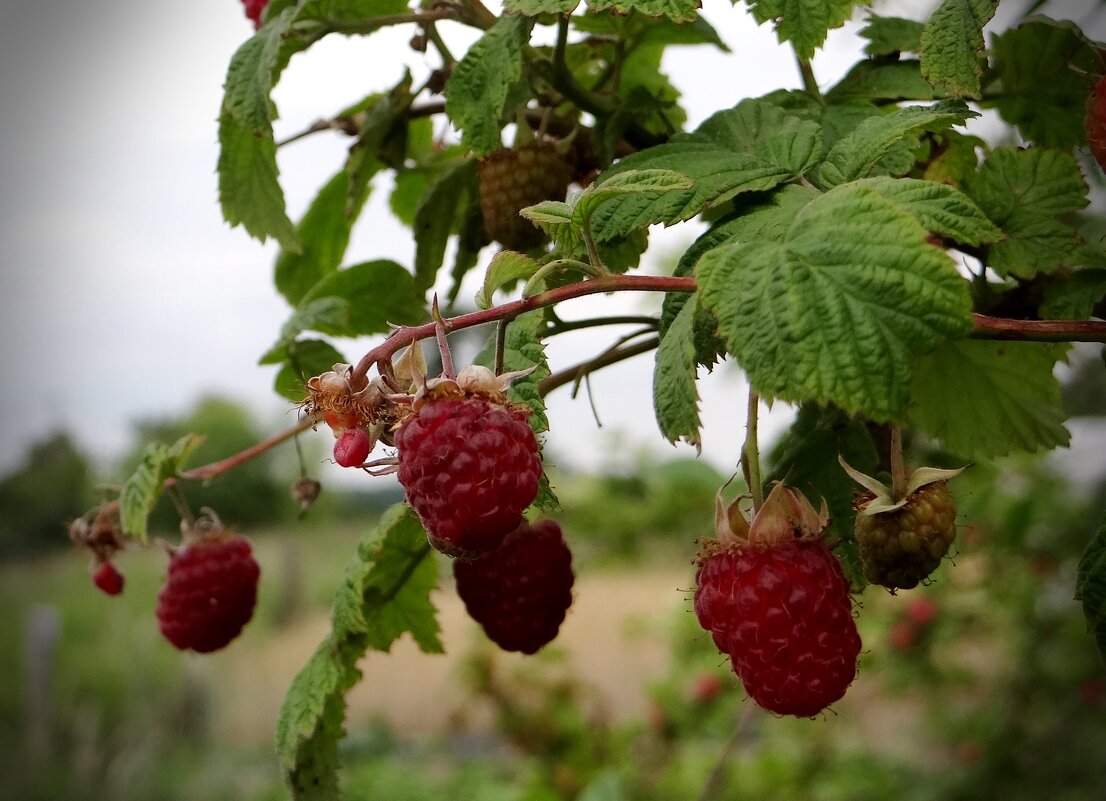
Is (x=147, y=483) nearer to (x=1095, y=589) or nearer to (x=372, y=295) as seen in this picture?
(x=372, y=295)

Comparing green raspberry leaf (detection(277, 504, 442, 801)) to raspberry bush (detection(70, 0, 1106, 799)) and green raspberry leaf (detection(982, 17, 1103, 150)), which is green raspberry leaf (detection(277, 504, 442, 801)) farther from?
green raspberry leaf (detection(982, 17, 1103, 150))

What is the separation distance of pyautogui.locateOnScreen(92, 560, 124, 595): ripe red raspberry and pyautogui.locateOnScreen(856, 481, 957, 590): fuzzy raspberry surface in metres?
0.53

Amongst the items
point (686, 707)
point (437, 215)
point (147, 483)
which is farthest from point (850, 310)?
point (686, 707)

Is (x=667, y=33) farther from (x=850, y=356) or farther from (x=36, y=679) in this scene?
(x=36, y=679)

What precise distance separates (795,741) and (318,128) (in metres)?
1.81

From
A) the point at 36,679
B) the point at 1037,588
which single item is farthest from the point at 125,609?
the point at 1037,588

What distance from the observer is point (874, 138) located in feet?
1.27

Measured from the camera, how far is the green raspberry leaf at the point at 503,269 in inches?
14.7

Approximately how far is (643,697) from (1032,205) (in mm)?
2041

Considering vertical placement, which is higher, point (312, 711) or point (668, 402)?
point (668, 402)

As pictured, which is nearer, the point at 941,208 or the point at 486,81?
the point at 941,208

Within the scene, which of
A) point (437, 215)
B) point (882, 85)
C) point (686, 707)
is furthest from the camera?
point (686, 707)

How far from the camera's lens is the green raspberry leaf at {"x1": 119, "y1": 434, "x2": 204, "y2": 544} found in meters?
0.62

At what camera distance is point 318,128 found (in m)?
0.67
